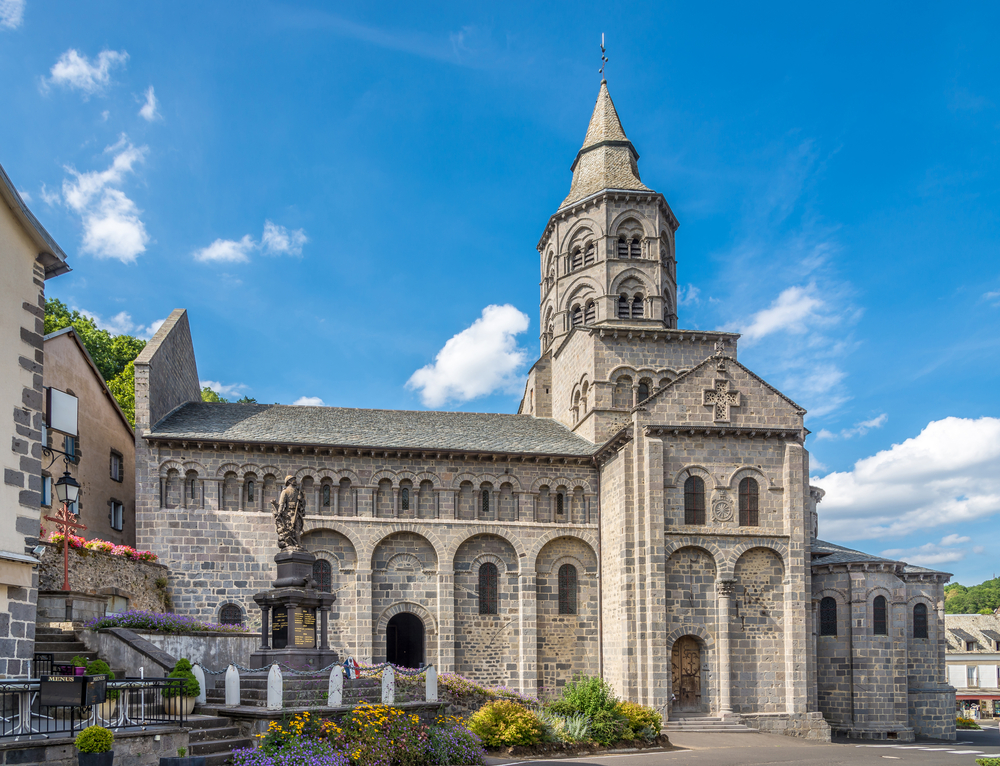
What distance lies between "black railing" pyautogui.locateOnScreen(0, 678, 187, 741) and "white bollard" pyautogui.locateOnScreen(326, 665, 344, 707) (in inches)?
113

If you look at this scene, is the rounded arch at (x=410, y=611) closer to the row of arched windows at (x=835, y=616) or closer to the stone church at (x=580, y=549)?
the stone church at (x=580, y=549)

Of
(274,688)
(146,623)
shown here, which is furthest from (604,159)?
(274,688)

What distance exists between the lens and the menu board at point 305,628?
1991 centimetres

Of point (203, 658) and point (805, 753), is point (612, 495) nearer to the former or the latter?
point (805, 753)

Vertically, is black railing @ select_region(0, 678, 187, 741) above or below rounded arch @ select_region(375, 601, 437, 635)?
above

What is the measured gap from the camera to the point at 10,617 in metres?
13.7

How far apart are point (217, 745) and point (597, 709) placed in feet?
38.9

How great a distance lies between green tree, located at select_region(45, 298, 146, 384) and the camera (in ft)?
146

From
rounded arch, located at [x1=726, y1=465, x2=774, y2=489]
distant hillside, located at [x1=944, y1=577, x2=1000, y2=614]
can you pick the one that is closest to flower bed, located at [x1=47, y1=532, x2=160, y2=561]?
rounded arch, located at [x1=726, y1=465, x2=774, y2=489]

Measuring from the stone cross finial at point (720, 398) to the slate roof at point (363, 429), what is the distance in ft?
16.0

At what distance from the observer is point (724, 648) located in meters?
29.3

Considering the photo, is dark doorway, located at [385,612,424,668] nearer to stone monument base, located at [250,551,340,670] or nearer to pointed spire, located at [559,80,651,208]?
stone monument base, located at [250,551,340,670]

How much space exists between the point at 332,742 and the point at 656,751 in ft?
36.4

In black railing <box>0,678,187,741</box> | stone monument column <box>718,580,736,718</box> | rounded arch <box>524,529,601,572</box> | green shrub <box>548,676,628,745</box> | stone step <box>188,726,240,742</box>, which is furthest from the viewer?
rounded arch <box>524,529,601,572</box>
